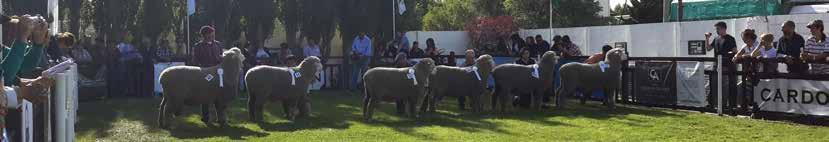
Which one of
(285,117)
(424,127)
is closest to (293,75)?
(285,117)

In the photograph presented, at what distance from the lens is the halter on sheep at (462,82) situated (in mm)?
13656

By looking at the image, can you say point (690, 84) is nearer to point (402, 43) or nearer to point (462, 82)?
point (462, 82)

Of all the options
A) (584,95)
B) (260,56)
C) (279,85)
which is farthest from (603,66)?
(260,56)

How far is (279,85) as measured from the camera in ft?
40.6

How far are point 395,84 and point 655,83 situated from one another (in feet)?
15.3

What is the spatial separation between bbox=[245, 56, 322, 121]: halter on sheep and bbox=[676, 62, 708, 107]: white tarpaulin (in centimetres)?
572

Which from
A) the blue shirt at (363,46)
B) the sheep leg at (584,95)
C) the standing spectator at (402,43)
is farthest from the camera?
the blue shirt at (363,46)

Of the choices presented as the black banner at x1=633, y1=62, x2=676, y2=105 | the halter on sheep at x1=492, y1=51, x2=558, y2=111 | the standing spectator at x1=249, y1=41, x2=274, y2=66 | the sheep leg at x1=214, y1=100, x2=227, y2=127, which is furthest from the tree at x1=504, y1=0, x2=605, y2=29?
the sheep leg at x1=214, y1=100, x2=227, y2=127

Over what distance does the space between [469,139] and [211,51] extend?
434 cm

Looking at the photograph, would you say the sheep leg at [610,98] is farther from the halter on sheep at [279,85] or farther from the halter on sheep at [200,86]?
the halter on sheep at [200,86]

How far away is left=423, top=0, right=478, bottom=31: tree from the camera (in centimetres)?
5100

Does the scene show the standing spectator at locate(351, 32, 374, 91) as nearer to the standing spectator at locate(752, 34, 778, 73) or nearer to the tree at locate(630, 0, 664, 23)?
the standing spectator at locate(752, 34, 778, 73)

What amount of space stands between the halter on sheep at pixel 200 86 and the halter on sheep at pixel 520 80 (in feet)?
14.3

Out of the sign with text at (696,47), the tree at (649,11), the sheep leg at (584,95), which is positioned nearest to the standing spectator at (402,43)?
the sheep leg at (584,95)
